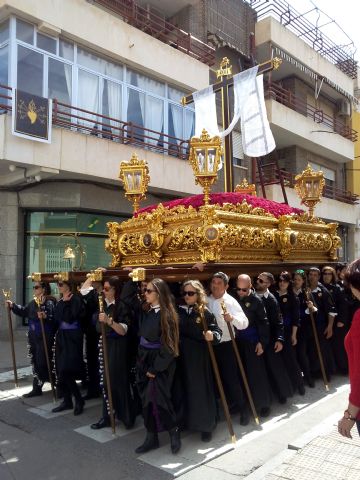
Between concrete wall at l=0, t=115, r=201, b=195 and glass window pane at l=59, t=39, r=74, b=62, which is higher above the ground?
glass window pane at l=59, t=39, r=74, b=62

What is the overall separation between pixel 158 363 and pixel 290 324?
2429 millimetres

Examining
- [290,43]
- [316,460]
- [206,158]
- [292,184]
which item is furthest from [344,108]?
[316,460]

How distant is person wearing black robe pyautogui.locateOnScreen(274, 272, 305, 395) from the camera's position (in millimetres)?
5680

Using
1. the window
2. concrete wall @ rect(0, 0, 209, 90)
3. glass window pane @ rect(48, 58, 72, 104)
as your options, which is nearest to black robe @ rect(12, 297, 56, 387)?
the window

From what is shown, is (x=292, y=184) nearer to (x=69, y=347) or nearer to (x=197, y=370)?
(x=69, y=347)

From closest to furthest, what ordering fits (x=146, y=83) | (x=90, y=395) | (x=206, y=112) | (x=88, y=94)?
1. (x=90, y=395)
2. (x=206, y=112)
3. (x=88, y=94)
4. (x=146, y=83)

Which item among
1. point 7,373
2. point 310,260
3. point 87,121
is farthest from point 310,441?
point 87,121

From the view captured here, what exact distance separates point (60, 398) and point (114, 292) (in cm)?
183

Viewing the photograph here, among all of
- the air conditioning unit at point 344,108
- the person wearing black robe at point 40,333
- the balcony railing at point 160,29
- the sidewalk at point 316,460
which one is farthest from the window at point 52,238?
the air conditioning unit at point 344,108

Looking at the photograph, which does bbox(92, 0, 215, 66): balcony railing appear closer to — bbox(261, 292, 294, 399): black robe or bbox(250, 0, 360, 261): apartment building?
bbox(250, 0, 360, 261): apartment building

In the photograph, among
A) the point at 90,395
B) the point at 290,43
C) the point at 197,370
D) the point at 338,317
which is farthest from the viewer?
the point at 290,43

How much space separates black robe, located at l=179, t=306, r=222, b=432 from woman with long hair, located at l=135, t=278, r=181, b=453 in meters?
0.24

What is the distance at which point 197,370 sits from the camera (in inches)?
172

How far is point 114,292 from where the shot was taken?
16.0 ft
